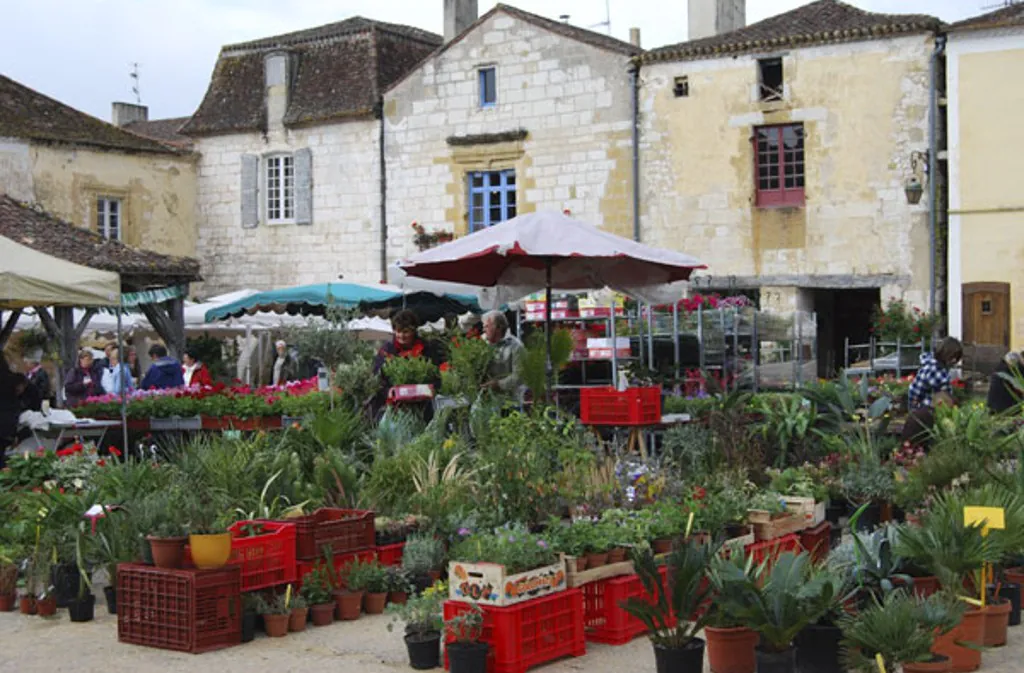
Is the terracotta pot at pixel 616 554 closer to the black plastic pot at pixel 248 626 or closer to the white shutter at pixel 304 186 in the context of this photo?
the black plastic pot at pixel 248 626

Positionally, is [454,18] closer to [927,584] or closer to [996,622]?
[927,584]

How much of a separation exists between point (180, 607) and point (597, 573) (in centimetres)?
209

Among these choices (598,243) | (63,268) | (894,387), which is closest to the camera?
(598,243)

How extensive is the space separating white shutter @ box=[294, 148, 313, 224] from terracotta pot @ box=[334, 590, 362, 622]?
22.4 metres

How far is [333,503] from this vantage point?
9055mm

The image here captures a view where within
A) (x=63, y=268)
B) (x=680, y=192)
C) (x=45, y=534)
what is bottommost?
(x=45, y=534)

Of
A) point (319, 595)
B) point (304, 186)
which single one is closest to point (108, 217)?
point (304, 186)

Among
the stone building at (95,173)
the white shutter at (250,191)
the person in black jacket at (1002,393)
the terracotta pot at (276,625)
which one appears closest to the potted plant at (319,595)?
the terracotta pot at (276,625)

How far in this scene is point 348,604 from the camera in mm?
7840

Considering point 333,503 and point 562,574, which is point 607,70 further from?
point 562,574

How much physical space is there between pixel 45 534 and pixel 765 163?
743 inches

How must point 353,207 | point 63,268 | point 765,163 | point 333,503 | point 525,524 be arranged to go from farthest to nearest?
point 353,207
point 765,163
point 63,268
point 333,503
point 525,524

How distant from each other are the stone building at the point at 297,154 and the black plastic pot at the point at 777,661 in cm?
2332

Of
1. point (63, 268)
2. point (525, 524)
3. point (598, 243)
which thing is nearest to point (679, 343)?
point (598, 243)
